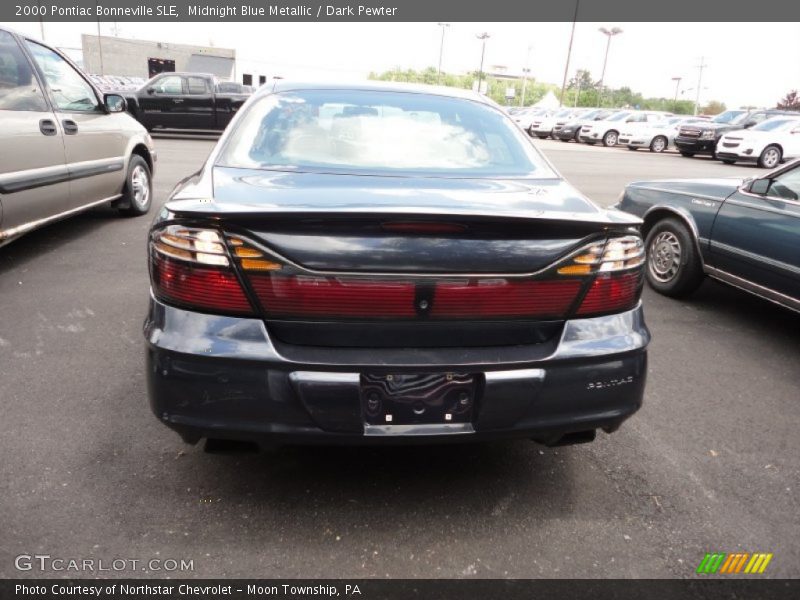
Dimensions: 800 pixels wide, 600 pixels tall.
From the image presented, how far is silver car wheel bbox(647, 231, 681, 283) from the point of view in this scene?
5.14 meters

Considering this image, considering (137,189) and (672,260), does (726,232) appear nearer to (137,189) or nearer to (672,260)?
(672,260)

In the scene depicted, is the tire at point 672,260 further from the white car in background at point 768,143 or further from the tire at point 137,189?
the white car in background at point 768,143

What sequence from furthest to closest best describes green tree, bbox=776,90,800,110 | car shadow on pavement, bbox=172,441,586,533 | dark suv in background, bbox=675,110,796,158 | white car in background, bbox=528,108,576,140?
1. green tree, bbox=776,90,800,110
2. white car in background, bbox=528,108,576,140
3. dark suv in background, bbox=675,110,796,158
4. car shadow on pavement, bbox=172,441,586,533

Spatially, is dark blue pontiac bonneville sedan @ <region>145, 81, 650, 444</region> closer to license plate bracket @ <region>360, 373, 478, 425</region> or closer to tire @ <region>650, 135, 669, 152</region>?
license plate bracket @ <region>360, 373, 478, 425</region>

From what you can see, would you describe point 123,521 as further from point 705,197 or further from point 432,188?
point 705,197

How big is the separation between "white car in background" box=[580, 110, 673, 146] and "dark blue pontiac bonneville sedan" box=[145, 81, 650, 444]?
94.7ft

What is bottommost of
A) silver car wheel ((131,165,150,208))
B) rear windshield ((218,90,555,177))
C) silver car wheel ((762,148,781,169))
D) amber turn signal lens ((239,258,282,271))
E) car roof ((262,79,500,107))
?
silver car wheel ((131,165,150,208))

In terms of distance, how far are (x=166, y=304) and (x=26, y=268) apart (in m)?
3.78

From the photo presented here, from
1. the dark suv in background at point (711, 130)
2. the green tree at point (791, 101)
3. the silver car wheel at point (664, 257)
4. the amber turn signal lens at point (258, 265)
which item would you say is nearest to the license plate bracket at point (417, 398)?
the amber turn signal lens at point (258, 265)

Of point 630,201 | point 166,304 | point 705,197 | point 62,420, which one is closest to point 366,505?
point 166,304

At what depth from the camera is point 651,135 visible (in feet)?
91.4

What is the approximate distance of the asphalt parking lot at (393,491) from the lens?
219cm

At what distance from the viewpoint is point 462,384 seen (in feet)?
6.89

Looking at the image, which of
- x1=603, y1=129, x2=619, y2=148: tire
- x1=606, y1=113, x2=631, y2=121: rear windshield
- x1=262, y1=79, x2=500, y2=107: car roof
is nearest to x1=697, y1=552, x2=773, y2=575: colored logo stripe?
x1=262, y1=79, x2=500, y2=107: car roof
